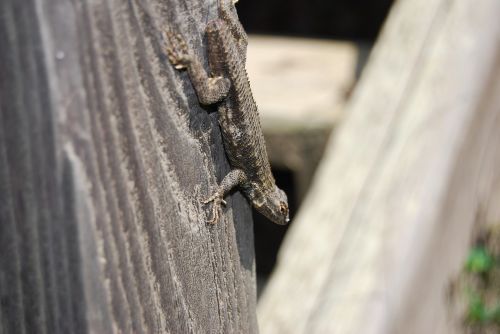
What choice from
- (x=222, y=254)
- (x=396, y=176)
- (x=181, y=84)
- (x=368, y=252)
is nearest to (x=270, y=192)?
(x=368, y=252)

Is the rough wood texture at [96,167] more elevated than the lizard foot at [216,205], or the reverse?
the rough wood texture at [96,167]

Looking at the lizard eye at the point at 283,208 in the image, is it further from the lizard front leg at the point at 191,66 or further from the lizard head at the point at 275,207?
the lizard front leg at the point at 191,66

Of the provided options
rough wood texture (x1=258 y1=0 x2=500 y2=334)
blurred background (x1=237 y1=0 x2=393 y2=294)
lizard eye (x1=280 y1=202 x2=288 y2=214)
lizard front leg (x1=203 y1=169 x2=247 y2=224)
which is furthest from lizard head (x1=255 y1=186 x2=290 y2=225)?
blurred background (x1=237 y1=0 x2=393 y2=294)

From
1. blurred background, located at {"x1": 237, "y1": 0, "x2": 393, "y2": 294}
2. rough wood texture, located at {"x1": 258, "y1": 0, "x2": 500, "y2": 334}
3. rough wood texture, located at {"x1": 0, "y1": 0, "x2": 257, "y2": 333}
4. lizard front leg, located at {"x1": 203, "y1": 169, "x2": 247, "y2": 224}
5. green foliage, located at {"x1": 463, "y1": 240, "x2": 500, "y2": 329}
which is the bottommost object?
green foliage, located at {"x1": 463, "y1": 240, "x2": 500, "y2": 329}

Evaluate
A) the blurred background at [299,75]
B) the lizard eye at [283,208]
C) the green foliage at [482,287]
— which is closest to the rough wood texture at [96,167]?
the lizard eye at [283,208]

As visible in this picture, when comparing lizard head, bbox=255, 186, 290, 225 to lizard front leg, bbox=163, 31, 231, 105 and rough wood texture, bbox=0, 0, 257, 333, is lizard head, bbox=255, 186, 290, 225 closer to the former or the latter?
lizard front leg, bbox=163, 31, 231, 105

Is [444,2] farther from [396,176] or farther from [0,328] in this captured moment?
[0,328]

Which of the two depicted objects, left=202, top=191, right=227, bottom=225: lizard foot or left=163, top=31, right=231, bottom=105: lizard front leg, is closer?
left=163, top=31, right=231, bottom=105: lizard front leg
